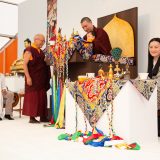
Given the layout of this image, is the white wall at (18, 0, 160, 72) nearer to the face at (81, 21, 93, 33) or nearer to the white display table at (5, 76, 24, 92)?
the face at (81, 21, 93, 33)

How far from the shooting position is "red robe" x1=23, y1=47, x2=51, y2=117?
529cm

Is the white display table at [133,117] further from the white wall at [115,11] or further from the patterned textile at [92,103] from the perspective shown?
the white wall at [115,11]

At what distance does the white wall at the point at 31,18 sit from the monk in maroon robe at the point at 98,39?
331 centimetres

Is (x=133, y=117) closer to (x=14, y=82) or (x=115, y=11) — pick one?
(x=115, y=11)

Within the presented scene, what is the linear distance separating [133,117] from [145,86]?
384 millimetres

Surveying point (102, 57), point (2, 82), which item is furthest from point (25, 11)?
point (102, 57)

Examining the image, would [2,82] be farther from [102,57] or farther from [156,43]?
[156,43]

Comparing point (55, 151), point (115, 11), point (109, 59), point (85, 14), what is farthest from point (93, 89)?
point (85, 14)

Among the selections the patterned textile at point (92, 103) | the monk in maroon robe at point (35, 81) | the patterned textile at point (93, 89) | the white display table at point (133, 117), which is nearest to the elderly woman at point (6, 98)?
the monk in maroon robe at point (35, 81)

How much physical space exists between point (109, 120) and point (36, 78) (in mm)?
2170

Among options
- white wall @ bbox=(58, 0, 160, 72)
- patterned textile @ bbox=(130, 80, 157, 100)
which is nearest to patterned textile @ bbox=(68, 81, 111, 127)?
patterned textile @ bbox=(130, 80, 157, 100)

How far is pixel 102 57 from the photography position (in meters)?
4.82

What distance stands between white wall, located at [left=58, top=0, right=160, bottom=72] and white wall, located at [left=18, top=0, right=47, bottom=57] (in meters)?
0.84

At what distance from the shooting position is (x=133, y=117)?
3369 millimetres
